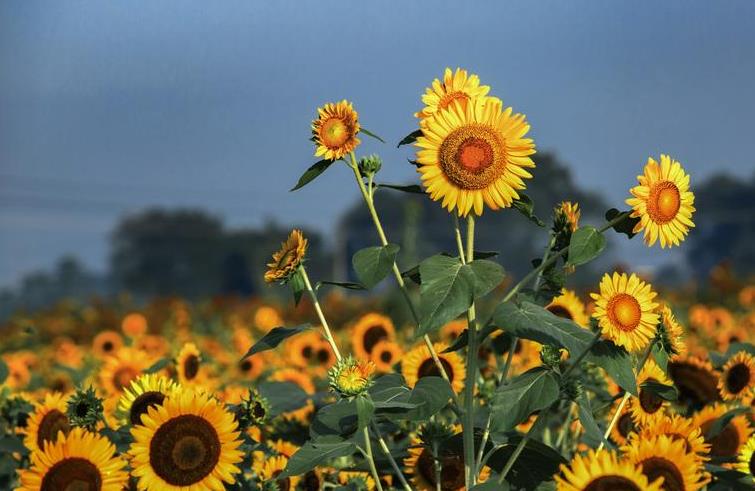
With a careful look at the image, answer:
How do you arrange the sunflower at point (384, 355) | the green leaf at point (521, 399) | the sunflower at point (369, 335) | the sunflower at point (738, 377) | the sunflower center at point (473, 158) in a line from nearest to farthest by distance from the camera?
the green leaf at point (521, 399) < the sunflower center at point (473, 158) < the sunflower at point (738, 377) < the sunflower at point (384, 355) < the sunflower at point (369, 335)

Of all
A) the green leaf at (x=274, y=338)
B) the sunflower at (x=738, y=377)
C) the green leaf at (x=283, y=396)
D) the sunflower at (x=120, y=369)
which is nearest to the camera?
the green leaf at (x=274, y=338)

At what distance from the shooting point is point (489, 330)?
7.11ft

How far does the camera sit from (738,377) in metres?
3.27

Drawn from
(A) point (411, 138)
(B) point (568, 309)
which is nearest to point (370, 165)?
(A) point (411, 138)

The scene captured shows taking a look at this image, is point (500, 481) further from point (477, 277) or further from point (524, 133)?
point (524, 133)

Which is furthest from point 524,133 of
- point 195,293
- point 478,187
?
point 195,293

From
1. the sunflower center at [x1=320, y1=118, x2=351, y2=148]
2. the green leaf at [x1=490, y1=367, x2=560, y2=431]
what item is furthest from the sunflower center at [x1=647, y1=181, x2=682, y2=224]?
the sunflower center at [x1=320, y1=118, x2=351, y2=148]

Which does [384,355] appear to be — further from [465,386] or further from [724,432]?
[465,386]

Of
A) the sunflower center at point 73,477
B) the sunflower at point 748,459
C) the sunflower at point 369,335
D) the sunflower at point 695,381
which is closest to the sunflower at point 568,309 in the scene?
the sunflower at point 695,381

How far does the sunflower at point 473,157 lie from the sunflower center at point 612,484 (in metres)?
0.55

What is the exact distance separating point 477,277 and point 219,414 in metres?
0.67

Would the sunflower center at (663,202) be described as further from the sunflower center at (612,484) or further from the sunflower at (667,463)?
the sunflower center at (612,484)

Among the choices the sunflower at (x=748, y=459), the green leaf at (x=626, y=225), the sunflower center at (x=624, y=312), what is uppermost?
the green leaf at (x=626, y=225)

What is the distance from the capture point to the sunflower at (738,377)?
3236 mm
